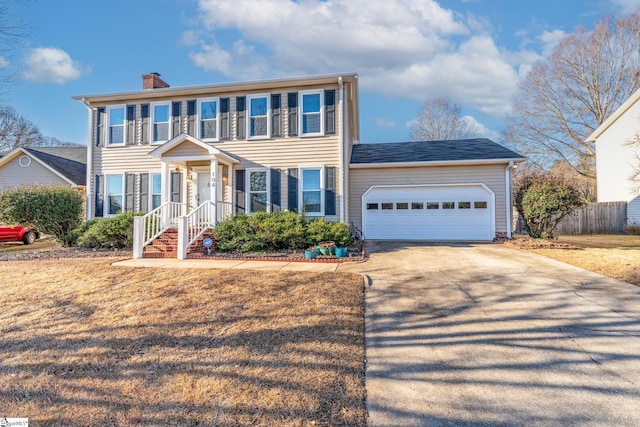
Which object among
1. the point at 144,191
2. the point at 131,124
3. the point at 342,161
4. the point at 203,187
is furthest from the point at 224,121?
the point at 342,161

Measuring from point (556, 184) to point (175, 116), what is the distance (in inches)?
547

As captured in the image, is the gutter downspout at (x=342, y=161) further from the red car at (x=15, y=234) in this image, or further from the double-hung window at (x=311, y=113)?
the red car at (x=15, y=234)

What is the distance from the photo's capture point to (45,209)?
33.8ft

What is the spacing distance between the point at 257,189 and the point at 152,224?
3.71 meters

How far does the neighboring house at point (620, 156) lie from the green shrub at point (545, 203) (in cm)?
778

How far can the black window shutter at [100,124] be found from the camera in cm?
1276

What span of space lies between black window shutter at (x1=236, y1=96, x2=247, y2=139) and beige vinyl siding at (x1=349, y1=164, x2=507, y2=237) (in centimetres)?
443

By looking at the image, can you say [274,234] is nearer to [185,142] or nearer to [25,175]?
[185,142]

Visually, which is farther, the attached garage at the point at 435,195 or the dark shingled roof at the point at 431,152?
the dark shingled roof at the point at 431,152

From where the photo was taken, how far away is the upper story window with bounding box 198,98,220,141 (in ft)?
39.5

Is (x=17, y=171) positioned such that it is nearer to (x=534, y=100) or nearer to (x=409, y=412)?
(x=409, y=412)

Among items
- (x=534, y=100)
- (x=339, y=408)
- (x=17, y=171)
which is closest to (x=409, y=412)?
(x=339, y=408)

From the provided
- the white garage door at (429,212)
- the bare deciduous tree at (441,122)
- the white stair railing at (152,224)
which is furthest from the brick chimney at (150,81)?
the bare deciduous tree at (441,122)

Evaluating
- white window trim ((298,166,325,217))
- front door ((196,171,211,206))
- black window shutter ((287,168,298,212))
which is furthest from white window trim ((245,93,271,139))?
front door ((196,171,211,206))
